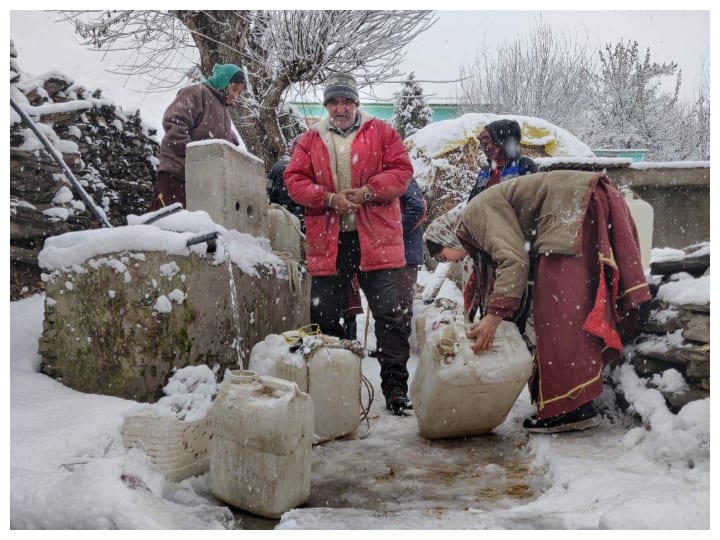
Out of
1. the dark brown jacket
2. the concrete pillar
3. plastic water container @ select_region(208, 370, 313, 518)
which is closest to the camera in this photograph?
plastic water container @ select_region(208, 370, 313, 518)

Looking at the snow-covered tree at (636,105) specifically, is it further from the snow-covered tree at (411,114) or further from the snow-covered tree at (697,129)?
the snow-covered tree at (411,114)

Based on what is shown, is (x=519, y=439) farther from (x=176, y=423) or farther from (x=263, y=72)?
(x=263, y=72)

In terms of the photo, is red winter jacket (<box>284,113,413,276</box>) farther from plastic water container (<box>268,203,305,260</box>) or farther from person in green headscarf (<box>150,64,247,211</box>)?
person in green headscarf (<box>150,64,247,211</box>)

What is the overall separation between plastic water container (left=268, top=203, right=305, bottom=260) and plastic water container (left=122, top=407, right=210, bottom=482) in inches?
82.4

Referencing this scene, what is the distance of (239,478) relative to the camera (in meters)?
2.10

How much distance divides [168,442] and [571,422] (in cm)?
185

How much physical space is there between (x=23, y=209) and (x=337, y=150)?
2.93 meters

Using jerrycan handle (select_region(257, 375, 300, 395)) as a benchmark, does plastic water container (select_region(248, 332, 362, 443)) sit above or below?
below

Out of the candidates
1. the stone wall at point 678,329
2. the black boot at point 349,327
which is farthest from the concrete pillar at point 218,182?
the stone wall at point 678,329

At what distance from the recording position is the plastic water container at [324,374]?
2852 mm

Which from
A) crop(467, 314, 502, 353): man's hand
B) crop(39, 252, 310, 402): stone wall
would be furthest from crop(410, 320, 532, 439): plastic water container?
crop(39, 252, 310, 402): stone wall

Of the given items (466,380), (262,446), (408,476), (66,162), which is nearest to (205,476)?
(262,446)

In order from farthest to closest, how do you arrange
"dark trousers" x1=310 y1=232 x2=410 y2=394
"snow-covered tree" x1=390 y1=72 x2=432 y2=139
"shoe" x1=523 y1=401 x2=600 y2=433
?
"snow-covered tree" x1=390 y1=72 x2=432 y2=139 → "dark trousers" x1=310 y1=232 x2=410 y2=394 → "shoe" x1=523 y1=401 x2=600 y2=433

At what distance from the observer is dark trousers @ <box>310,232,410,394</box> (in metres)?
3.38
